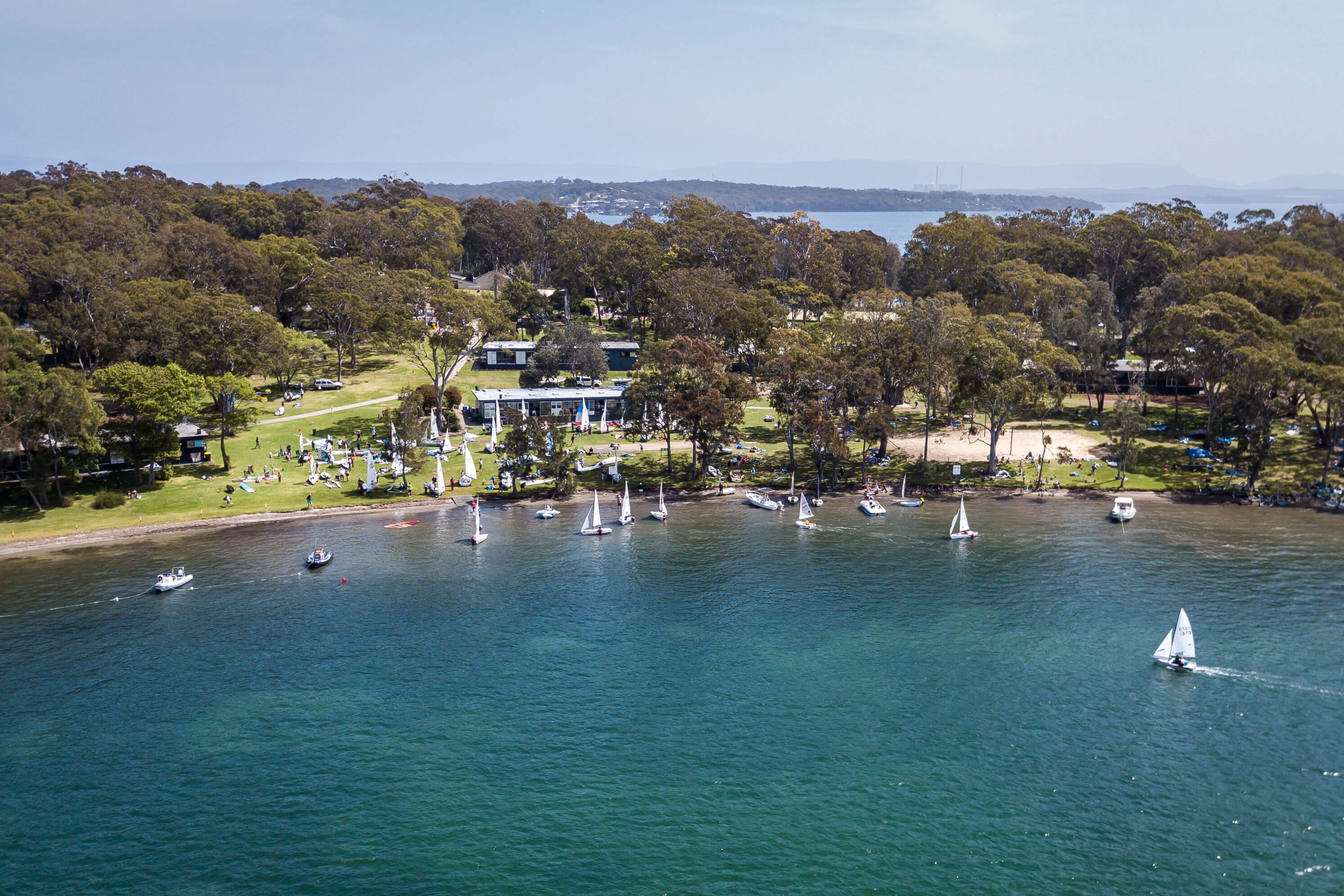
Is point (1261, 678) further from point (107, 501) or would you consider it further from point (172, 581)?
point (107, 501)

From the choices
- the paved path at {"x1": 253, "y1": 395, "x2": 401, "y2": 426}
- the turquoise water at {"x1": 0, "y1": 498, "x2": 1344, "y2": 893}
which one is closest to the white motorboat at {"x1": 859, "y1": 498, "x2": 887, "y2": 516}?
the turquoise water at {"x1": 0, "y1": 498, "x2": 1344, "y2": 893}

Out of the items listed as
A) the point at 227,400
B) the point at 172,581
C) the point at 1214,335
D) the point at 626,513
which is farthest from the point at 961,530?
the point at 227,400

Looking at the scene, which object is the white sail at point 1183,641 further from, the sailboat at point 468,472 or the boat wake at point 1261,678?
the sailboat at point 468,472

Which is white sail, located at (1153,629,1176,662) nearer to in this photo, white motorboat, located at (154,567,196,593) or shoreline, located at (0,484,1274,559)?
shoreline, located at (0,484,1274,559)

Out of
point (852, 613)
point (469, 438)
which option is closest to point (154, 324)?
point (469, 438)

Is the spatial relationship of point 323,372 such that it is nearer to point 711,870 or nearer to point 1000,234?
point 711,870

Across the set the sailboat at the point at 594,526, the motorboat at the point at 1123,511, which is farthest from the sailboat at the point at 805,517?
the motorboat at the point at 1123,511

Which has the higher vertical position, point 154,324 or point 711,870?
point 154,324
